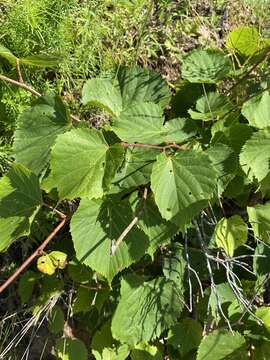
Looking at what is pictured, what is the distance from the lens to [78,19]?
2318 mm

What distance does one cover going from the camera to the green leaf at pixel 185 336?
2062 millimetres

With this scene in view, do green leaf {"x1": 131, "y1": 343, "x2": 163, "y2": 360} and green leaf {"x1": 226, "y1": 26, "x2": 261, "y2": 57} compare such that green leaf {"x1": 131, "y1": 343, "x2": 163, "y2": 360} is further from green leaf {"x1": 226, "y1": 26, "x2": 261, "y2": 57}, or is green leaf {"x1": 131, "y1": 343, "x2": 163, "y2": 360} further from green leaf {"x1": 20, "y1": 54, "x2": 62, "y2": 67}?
green leaf {"x1": 226, "y1": 26, "x2": 261, "y2": 57}

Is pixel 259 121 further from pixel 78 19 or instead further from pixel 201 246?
pixel 78 19

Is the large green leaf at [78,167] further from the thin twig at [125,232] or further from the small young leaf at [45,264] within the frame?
the small young leaf at [45,264]

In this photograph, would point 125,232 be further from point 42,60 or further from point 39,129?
point 42,60

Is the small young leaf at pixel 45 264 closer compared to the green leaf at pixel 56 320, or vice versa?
the small young leaf at pixel 45 264

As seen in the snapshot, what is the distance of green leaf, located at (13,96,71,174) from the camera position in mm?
1837

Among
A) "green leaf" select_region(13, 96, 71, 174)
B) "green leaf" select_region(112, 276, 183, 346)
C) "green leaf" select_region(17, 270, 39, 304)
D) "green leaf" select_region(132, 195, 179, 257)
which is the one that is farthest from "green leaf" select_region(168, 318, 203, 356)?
"green leaf" select_region(13, 96, 71, 174)

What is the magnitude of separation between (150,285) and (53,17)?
1114mm

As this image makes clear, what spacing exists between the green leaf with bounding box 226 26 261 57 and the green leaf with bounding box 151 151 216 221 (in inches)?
32.7

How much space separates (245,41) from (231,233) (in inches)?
34.3

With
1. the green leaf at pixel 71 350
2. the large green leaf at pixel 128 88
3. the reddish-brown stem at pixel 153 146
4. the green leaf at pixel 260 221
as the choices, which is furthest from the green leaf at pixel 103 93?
the green leaf at pixel 71 350

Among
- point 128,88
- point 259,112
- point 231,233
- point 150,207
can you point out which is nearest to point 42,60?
point 128,88

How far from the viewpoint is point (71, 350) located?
6.95 feet
